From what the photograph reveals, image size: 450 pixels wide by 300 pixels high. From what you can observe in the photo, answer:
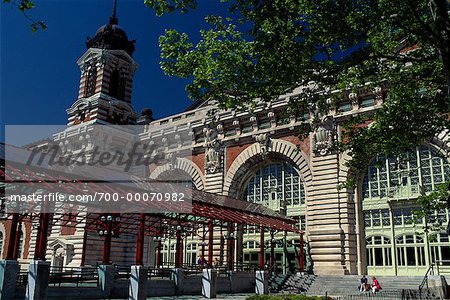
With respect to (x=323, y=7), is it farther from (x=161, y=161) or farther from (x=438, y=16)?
(x=161, y=161)

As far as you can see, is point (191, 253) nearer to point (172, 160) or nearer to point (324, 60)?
point (172, 160)

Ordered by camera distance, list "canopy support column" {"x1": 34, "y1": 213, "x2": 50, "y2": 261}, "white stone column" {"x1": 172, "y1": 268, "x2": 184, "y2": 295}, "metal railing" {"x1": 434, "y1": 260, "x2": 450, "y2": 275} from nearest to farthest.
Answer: "canopy support column" {"x1": 34, "y1": 213, "x2": 50, "y2": 261}, "white stone column" {"x1": 172, "y1": 268, "x2": 184, "y2": 295}, "metal railing" {"x1": 434, "y1": 260, "x2": 450, "y2": 275}

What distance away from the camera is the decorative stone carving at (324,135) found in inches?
1352

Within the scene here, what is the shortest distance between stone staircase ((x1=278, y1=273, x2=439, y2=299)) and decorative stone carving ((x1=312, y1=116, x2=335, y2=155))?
9583 mm

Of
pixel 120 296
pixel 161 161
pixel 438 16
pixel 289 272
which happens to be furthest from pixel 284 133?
pixel 438 16

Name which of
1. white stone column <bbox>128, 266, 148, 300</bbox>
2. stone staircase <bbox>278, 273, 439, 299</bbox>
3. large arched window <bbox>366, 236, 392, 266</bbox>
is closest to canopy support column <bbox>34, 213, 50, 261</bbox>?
white stone column <bbox>128, 266, 148, 300</bbox>

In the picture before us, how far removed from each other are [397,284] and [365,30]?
17.7 metres

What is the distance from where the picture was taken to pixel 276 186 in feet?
124

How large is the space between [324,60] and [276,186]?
22734 millimetres

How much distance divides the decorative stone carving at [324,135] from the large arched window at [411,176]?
3.72 metres

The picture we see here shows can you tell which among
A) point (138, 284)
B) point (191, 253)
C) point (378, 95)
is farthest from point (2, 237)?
point (378, 95)

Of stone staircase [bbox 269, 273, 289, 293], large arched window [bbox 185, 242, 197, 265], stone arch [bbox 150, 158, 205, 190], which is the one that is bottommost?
stone staircase [bbox 269, 273, 289, 293]

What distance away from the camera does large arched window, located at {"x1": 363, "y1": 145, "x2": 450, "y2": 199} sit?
29969 millimetres

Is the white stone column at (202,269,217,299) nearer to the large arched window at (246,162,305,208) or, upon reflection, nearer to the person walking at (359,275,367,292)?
the person walking at (359,275,367,292)
